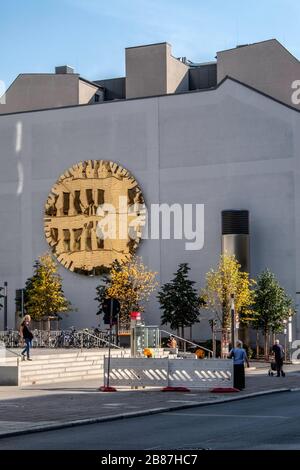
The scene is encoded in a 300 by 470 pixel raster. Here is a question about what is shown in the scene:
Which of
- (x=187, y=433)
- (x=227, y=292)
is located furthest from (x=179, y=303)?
Result: (x=187, y=433)

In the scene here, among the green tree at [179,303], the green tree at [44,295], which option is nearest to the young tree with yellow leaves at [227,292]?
the green tree at [179,303]

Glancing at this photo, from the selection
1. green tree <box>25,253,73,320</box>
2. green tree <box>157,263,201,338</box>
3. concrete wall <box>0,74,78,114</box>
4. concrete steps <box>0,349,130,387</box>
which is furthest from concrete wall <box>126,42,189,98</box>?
concrete steps <box>0,349,130,387</box>

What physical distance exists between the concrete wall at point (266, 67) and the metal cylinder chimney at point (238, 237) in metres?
10.5

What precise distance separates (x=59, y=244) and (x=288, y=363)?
23241 millimetres

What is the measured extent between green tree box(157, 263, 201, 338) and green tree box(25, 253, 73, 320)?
828 centimetres

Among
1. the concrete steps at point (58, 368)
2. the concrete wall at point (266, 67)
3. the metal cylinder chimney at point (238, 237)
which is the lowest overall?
the concrete steps at point (58, 368)

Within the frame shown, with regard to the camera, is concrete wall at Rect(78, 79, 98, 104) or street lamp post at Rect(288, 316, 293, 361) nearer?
street lamp post at Rect(288, 316, 293, 361)

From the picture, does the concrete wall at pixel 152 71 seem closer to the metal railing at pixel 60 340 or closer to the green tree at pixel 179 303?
the green tree at pixel 179 303

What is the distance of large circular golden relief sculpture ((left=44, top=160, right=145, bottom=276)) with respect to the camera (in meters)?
67.2

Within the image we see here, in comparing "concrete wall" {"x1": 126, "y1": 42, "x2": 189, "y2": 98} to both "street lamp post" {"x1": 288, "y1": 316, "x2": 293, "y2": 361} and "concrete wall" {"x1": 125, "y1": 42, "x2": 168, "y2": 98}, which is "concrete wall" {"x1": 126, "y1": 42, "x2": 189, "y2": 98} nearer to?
"concrete wall" {"x1": 125, "y1": 42, "x2": 168, "y2": 98}

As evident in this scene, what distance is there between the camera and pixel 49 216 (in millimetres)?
70438

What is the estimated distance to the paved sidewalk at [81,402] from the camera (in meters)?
20.5

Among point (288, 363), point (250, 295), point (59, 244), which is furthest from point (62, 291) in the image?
point (288, 363)
